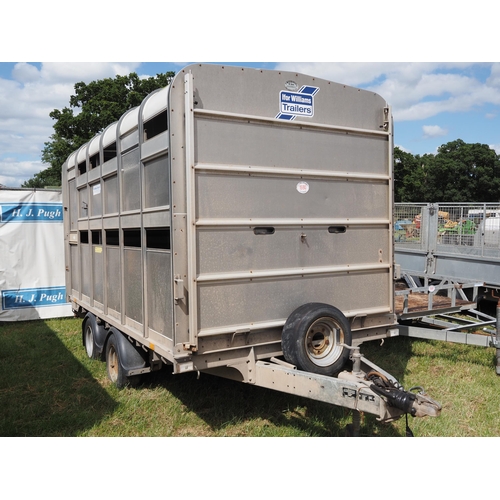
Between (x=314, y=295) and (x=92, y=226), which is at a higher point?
(x=92, y=226)

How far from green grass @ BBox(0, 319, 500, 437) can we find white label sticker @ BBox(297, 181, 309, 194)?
2298mm

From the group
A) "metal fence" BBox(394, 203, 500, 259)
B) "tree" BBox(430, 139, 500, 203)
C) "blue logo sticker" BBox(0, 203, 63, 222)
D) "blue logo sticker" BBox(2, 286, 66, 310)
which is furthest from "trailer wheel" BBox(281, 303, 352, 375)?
"tree" BBox(430, 139, 500, 203)

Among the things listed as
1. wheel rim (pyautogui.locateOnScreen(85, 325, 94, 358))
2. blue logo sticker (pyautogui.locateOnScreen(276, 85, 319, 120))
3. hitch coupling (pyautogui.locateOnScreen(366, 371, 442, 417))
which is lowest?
wheel rim (pyautogui.locateOnScreen(85, 325, 94, 358))

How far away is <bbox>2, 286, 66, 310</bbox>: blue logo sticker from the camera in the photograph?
10539mm

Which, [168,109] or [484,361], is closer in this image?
[168,109]

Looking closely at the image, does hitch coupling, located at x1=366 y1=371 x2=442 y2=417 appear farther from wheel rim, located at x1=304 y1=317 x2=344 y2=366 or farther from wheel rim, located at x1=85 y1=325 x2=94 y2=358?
wheel rim, located at x1=85 y1=325 x2=94 y2=358

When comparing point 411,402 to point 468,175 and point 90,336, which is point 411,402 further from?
point 468,175

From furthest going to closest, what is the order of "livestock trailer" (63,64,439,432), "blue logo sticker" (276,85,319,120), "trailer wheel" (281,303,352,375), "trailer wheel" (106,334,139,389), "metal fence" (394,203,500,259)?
"metal fence" (394,203,500,259) → "trailer wheel" (106,334,139,389) → "blue logo sticker" (276,85,319,120) → "trailer wheel" (281,303,352,375) → "livestock trailer" (63,64,439,432)

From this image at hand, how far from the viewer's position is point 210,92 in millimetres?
4203

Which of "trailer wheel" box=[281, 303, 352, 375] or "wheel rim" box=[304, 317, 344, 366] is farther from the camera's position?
"wheel rim" box=[304, 317, 344, 366]

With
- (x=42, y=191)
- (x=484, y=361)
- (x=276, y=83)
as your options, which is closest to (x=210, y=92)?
(x=276, y=83)

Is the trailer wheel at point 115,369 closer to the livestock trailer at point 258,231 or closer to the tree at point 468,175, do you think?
the livestock trailer at point 258,231

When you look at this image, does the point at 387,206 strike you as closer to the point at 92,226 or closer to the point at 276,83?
the point at 276,83

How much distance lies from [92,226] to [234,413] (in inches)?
132
